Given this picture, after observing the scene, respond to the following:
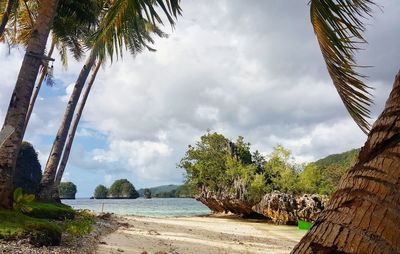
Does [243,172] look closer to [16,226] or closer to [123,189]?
[16,226]

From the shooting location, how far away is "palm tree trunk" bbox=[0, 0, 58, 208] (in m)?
8.38

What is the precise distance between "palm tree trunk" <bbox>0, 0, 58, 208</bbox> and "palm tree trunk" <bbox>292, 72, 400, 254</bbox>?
27.5 feet

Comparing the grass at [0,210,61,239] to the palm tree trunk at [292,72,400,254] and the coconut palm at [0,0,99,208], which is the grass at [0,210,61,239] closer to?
the coconut palm at [0,0,99,208]

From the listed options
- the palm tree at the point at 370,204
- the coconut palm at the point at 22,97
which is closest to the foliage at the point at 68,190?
the coconut palm at the point at 22,97

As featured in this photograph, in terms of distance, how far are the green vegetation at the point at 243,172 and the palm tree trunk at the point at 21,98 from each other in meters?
27.7

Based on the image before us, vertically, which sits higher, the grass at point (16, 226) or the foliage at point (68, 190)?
the foliage at point (68, 190)

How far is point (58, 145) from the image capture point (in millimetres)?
16438

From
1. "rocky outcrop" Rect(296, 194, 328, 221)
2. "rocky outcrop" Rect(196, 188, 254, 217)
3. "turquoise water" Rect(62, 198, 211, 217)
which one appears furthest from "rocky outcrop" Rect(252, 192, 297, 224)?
"turquoise water" Rect(62, 198, 211, 217)

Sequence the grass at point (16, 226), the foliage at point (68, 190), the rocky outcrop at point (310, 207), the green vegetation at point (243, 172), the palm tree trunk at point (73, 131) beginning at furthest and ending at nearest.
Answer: the foliage at point (68, 190) → the green vegetation at point (243, 172) → the rocky outcrop at point (310, 207) → the palm tree trunk at point (73, 131) → the grass at point (16, 226)

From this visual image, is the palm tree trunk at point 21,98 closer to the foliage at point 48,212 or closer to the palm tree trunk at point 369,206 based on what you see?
the foliage at point 48,212

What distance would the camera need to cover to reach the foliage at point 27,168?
27.3 meters

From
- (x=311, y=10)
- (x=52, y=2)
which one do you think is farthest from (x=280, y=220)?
(x=311, y=10)

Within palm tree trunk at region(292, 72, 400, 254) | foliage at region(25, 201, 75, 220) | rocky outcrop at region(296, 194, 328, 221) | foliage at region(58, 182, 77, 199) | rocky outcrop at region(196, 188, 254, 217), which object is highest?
foliage at region(58, 182, 77, 199)

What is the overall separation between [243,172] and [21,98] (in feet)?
97.5
